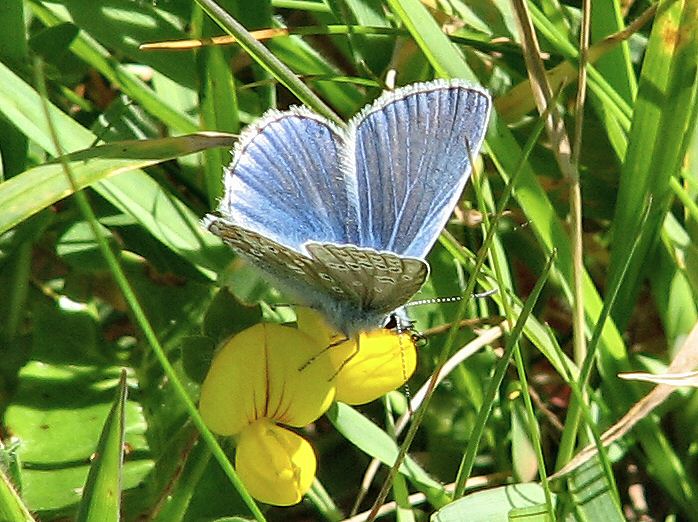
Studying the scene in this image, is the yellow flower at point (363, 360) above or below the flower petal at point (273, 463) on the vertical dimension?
above

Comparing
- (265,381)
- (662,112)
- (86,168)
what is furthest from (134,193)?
(662,112)

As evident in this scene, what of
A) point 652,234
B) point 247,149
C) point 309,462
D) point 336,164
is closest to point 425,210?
point 336,164

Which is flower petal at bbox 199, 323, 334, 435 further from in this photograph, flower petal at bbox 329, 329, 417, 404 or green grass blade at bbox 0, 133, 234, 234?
green grass blade at bbox 0, 133, 234, 234

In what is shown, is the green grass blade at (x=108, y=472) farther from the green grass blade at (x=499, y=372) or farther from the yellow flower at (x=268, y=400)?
the green grass blade at (x=499, y=372)

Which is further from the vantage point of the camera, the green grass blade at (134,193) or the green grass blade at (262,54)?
the green grass blade at (134,193)

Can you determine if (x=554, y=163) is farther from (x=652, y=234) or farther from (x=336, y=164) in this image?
(x=336, y=164)

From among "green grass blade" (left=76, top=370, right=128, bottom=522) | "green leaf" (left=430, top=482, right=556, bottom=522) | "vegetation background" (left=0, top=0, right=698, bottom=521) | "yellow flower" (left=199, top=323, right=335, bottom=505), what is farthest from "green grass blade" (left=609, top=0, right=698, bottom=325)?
"green grass blade" (left=76, top=370, right=128, bottom=522)

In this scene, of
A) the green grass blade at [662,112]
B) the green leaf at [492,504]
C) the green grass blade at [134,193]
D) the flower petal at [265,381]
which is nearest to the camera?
the flower petal at [265,381]

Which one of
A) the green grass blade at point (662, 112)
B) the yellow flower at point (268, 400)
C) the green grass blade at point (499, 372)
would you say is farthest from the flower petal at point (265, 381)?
the green grass blade at point (662, 112)
